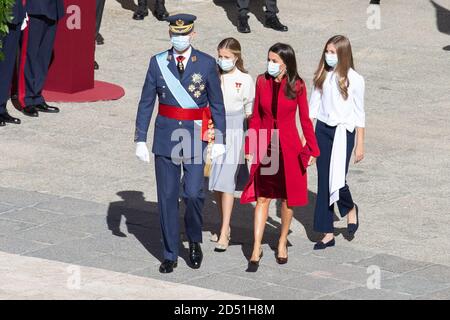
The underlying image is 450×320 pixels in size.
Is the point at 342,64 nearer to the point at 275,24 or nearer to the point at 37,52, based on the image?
the point at 37,52

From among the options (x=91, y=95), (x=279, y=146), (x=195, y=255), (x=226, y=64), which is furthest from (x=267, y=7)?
(x=195, y=255)

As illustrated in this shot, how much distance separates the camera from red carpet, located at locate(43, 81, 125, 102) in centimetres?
1745

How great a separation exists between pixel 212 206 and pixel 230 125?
4.69ft

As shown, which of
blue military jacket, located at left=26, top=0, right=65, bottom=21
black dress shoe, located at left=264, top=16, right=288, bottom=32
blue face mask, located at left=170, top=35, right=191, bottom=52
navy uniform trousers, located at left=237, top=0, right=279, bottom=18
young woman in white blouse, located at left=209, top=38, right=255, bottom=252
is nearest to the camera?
blue face mask, located at left=170, top=35, right=191, bottom=52

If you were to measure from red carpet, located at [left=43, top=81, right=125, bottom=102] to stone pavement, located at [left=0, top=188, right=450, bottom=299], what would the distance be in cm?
423

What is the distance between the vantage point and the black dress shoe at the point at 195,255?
1169 cm

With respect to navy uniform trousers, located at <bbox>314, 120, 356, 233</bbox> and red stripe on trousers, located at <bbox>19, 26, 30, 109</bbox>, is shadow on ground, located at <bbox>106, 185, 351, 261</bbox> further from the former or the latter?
red stripe on trousers, located at <bbox>19, 26, 30, 109</bbox>

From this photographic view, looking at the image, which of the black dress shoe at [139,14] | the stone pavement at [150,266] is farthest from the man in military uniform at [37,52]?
the black dress shoe at [139,14]

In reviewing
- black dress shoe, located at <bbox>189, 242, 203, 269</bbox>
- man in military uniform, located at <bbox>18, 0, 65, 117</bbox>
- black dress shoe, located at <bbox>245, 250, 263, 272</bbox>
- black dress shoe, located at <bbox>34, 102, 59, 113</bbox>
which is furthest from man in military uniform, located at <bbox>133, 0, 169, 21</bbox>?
black dress shoe, located at <bbox>245, 250, 263, 272</bbox>

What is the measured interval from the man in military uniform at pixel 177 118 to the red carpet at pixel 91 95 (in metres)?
5.95

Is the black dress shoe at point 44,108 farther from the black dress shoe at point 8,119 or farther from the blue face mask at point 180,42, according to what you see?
the blue face mask at point 180,42
